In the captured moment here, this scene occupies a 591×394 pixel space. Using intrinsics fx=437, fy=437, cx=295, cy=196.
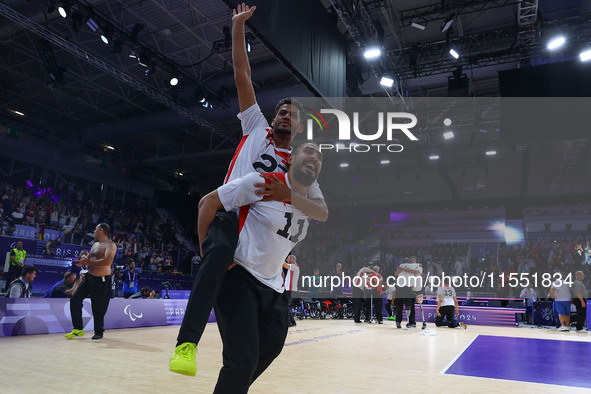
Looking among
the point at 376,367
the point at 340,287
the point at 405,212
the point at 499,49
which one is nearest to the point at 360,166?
the point at 405,212

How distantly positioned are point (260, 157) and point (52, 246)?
15.2 m

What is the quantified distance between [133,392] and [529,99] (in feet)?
38.7

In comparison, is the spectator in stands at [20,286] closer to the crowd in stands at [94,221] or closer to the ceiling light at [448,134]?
the crowd in stands at [94,221]

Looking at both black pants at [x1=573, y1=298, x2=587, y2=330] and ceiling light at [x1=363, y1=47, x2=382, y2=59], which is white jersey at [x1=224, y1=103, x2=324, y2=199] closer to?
ceiling light at [x1=363, y1=47, x2=382, y2=59]

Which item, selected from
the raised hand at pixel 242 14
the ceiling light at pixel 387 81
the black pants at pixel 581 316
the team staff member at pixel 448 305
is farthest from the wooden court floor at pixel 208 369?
the ceiling light at pixel 387 81

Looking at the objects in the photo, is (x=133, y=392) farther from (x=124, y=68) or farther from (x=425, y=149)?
(x=425, y=149)

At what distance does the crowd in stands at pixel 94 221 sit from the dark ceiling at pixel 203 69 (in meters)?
1.45

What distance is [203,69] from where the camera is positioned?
15391 mm

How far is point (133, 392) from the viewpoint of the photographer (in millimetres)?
3447

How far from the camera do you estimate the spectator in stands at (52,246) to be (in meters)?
14.7

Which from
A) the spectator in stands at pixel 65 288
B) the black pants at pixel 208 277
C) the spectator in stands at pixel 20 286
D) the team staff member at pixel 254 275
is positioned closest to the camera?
the black pants at pixel 208 277

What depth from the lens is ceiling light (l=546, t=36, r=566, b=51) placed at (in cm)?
1127

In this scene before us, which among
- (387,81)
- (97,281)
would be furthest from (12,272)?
(387,81)

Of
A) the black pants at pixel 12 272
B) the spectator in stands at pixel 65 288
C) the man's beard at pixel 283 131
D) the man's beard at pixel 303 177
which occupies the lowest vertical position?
the spectator in stands at pixel 65 288
